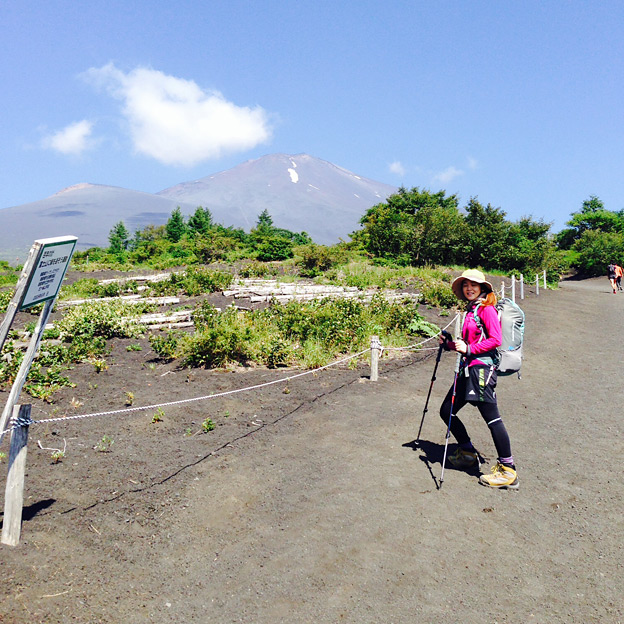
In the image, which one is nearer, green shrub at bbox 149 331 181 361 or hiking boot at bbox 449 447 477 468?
hiking boot at bbox 449 447 477 468

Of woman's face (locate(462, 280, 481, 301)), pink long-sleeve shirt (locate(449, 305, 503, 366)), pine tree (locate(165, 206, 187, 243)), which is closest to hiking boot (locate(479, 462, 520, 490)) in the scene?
pink long-sleeve shirt (locate(449, 305, 503, 366))

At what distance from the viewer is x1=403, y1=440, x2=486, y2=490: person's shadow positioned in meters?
5.12

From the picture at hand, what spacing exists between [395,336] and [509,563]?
7465 millimetres

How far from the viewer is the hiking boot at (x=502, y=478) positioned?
474 cm

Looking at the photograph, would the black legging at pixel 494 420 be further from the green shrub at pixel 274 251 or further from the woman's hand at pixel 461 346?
the green shrub at pixel 274 251

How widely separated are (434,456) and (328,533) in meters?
1.94

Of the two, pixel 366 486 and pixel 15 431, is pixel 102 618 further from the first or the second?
pixel 366 486

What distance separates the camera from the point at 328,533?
4062 mm

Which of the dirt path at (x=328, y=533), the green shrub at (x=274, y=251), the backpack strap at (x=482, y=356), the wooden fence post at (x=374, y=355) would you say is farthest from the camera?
the green shrub at (x=274, y=251)

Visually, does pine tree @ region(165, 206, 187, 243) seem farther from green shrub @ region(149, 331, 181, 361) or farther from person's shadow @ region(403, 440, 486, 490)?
person's shadow @ region(403, 440, 486, 490)

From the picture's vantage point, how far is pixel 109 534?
4.00 m

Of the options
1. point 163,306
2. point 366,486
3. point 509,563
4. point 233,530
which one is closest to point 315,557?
point 233,530

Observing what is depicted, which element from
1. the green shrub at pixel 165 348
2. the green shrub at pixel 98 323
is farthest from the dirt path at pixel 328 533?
the green shrub at pixel 98 323

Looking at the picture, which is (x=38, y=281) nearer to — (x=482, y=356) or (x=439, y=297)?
(x=482, y=356)
